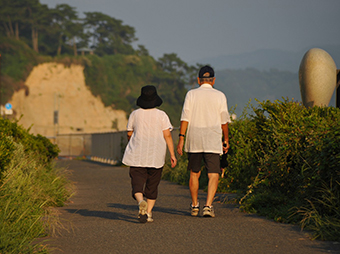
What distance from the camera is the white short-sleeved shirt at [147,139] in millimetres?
7187

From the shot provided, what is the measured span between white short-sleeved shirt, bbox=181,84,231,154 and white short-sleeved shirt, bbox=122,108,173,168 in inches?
16.6

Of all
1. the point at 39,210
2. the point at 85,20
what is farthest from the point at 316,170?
the point at 85,20

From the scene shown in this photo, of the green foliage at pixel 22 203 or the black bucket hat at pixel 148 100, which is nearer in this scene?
the green foliage at pixel 22 203

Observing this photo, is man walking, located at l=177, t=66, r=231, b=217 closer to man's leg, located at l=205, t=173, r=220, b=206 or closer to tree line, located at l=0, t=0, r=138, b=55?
man's leg, located at l=205, t=173, r=220, b=206

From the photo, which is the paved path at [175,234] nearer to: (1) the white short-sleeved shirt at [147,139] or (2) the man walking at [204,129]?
(2) the man walking at [204,129]

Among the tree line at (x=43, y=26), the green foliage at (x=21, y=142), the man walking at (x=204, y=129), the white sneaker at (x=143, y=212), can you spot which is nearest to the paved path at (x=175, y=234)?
the white sneaker at (x=143, y=212)

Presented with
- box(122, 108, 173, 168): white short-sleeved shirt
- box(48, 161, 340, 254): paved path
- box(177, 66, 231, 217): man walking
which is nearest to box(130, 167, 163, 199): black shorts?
box(122, 108, 173, 168): white short-sleeved shirt

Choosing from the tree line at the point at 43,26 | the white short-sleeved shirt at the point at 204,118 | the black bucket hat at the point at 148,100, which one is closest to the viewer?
the black bucket hat at the point at 148,100

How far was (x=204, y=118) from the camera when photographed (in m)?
7.51

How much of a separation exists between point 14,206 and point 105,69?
260ft

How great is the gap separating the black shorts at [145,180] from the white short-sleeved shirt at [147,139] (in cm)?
11

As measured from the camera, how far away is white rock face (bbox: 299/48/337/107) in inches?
559

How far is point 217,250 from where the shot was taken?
206 inches

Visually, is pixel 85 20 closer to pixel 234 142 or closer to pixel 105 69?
pixel 105 69
